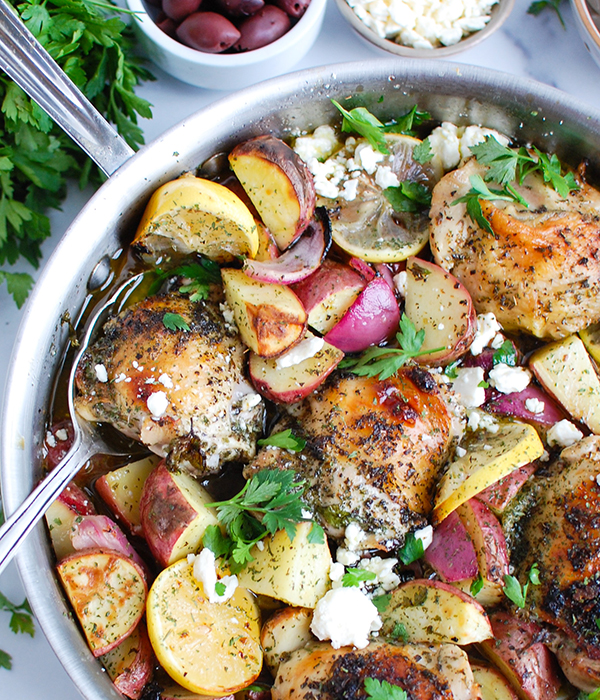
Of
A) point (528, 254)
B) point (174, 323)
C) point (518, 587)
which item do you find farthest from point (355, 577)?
point (528, 254)

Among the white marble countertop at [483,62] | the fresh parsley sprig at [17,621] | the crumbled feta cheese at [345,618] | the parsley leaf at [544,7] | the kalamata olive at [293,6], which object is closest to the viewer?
the crumbled feta cheese at [345,618]

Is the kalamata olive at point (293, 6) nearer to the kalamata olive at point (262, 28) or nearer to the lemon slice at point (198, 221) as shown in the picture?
the kalamata olive at point (262, 28)

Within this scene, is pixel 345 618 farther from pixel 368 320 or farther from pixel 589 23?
pixel 589 23

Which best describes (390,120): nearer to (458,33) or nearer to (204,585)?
(458,33)

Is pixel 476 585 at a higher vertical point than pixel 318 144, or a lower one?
lower

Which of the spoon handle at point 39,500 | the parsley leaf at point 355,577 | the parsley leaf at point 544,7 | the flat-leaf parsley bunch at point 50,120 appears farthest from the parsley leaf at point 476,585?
the parsley leaf at point 544,7

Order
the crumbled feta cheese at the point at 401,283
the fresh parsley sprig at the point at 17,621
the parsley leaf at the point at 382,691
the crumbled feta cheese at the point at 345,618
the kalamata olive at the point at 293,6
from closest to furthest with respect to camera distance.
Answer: the parsley leaf at the point at 382,691 < the crumbled feta cheese at the point at 345,618 < the crumbled feta cheese at the point at 401,283 < the fresh parsley sprig at the point at 17,621 < the kalamata olive at the point at 293,6
